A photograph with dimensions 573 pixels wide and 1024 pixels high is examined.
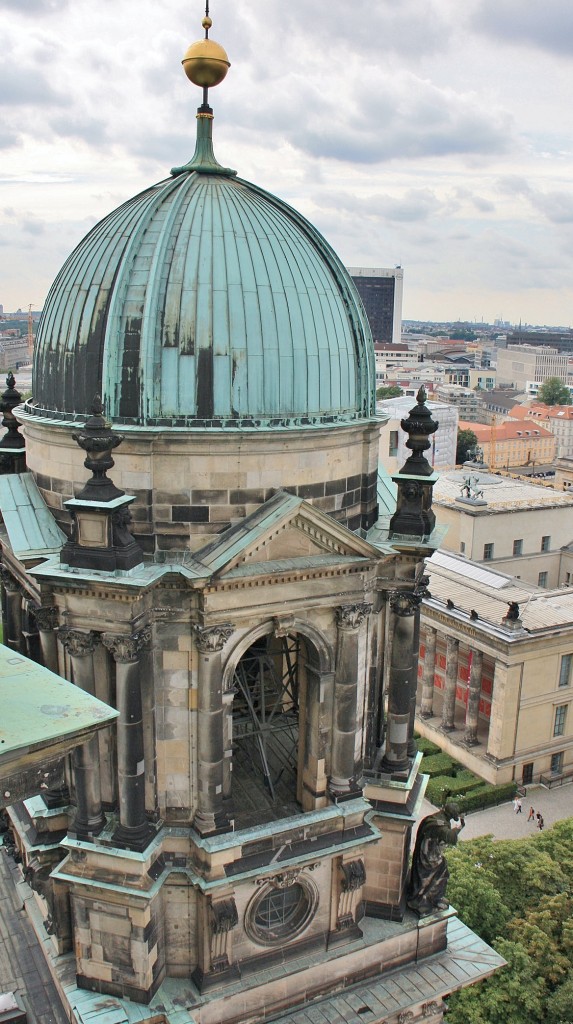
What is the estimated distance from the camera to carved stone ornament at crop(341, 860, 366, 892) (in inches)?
987

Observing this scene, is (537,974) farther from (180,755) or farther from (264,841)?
(180,755)

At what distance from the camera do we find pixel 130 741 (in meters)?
21.8

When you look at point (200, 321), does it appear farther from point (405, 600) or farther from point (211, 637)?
point (405, 600)

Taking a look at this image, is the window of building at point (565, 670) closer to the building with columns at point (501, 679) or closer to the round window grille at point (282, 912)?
the building with columns at point (501, 679)

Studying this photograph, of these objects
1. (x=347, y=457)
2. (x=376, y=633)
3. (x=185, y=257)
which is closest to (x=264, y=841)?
(x=376, y=633)

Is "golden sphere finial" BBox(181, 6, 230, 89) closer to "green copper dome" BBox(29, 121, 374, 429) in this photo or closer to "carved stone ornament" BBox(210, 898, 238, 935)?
"green copper dome" BBox(29, 121, 374, 429)

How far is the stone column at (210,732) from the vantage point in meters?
21.9

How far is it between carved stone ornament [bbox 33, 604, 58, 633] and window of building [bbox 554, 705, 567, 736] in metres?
48.9

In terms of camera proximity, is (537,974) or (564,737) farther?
(564,737)

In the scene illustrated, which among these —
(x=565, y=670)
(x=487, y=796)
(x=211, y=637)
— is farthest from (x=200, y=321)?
(x=565, y=670)

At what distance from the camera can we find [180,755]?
2297cm

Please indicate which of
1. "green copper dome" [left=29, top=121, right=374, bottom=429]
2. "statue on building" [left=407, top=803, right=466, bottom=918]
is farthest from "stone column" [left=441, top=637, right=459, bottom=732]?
"green copper dome" [left=29, top=121, right=374, bottom=429]

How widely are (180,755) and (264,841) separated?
3.57 meters

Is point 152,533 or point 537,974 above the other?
point 152,533
